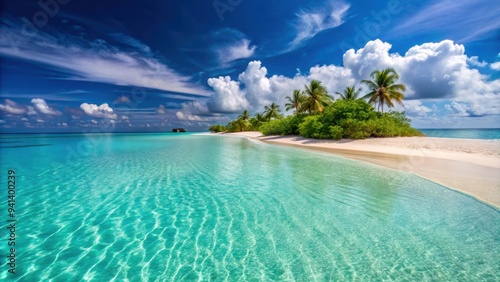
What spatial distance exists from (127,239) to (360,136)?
26255 millimetres

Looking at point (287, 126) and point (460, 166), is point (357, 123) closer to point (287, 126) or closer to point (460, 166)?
point (460, 166)

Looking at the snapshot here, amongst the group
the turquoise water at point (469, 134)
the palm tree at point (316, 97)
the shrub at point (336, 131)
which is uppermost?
the palm tree at point (316, 97)

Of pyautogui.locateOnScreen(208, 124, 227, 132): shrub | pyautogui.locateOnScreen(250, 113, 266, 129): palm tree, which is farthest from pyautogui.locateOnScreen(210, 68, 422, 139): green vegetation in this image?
pyautogui.locateOnScreen(208, 124, 227, 132): shrub

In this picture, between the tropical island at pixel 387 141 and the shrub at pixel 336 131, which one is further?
the shrub at pixel 336 131

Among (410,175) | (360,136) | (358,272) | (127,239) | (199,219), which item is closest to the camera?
(358,272)

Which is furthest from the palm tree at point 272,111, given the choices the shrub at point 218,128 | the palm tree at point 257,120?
the shrub at point 218,128

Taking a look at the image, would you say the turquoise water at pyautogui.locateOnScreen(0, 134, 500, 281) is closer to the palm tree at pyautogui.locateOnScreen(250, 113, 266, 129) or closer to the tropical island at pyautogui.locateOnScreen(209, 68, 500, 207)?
the tropical island at pyautogui.locateOnScreen(209, 68, 500, 207)

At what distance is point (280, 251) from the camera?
4.25 meters

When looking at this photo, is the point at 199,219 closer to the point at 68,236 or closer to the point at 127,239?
the point at 127,239

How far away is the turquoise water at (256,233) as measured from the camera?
→ 3.68 metres

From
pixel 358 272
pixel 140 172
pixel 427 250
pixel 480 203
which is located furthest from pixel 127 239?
pixel 480 203

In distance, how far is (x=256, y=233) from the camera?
197 inches

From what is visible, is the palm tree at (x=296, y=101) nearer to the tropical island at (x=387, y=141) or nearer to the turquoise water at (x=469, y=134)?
the tropical island at (x=387, y=141)

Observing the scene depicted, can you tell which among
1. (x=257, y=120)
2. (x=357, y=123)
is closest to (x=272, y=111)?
(x=257, y=120)
